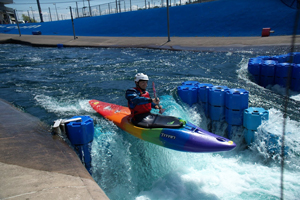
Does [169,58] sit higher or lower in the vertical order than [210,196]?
higher

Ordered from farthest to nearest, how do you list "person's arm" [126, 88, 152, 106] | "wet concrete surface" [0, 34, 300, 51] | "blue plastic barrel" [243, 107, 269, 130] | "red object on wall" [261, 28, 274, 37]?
"red object on wall" [261, 28, 274, 37] → "wet concrete surface" [0, 34, 300, 51] → "blue plastic barrel" [243, 107, 269, 130] → "person's arm" [126, 88, 152, 106]

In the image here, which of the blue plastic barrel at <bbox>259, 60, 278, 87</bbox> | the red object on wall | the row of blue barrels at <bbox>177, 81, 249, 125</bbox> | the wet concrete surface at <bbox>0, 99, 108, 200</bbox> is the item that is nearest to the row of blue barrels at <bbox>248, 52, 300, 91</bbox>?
the blue plastic barrel at <bbox>259, 60, 278, 87</bbox>

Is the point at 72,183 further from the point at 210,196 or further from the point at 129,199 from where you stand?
the point at 210,196

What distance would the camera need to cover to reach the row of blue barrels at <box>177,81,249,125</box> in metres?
5.35

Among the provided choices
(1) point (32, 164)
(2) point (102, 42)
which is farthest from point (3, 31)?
(1) point (32, 164)

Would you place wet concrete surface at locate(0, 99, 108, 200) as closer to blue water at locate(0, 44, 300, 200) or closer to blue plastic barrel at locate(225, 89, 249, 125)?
blue water at locate(0, 44, 300, 200)

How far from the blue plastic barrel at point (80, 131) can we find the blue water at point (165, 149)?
1.49ft

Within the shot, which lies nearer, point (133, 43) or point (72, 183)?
point (72, 183)

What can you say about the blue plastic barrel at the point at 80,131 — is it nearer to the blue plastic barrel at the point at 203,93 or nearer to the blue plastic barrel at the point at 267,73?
the blue plastic barrel at the point at 203,93

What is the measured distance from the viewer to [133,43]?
16.8 meters

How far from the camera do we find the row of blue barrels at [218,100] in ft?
17.5

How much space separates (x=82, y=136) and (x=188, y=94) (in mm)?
3064

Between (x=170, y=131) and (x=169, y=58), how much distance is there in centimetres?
849

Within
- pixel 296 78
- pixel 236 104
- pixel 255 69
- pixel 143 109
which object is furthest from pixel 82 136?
pixel 296 78
